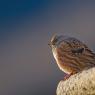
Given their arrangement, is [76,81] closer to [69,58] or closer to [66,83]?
[66,83]

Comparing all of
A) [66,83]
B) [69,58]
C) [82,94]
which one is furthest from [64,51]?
[82,94]

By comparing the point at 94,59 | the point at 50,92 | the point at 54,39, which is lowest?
the point at 94,59

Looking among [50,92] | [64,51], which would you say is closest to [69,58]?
[64,51]

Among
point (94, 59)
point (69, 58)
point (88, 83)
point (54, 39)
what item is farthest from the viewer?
point (54, 39)

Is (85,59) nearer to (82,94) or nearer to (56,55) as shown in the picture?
(56,55)

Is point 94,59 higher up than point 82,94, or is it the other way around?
point 94,59

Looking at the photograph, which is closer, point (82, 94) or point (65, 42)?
point (82, 94)

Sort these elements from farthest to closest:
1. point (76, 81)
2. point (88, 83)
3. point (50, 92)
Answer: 1. point (50, 92)
2. point (76, 81)
3. point (88, 83)
